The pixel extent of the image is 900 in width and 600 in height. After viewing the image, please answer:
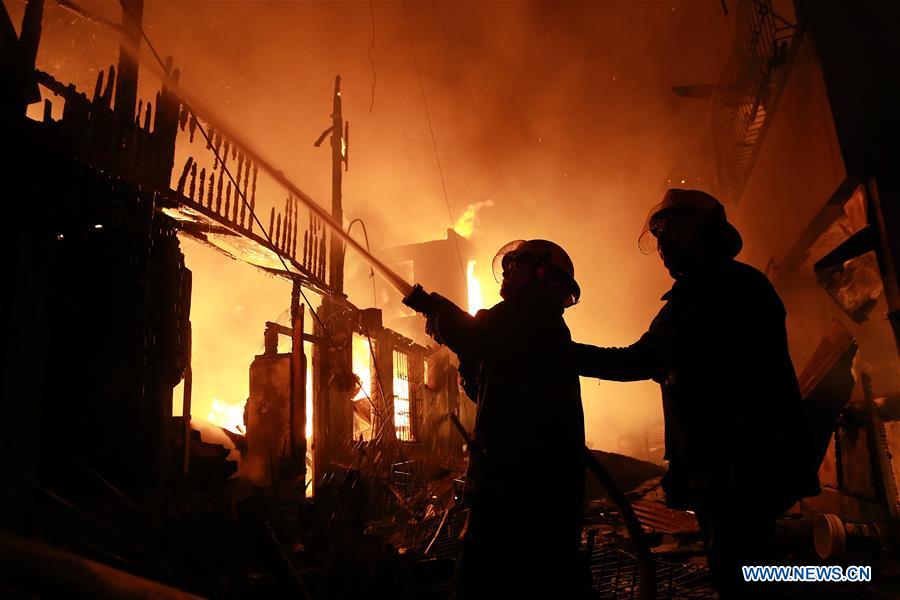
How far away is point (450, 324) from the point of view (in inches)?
119

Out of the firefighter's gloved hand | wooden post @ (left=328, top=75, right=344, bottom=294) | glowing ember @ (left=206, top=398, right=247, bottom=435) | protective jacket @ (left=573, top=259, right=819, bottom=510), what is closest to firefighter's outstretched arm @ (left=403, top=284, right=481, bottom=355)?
the firefighter's gloved hand

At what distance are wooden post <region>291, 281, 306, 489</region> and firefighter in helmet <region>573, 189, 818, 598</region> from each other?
8.75m

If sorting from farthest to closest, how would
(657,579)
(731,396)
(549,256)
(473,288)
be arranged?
(473,288), (657,579), (549,256), (731,396)

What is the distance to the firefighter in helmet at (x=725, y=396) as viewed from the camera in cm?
266

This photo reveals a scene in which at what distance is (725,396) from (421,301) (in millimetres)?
1959

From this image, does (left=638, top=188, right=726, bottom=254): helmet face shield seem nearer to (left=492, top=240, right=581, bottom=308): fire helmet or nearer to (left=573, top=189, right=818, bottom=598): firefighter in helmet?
(left=573, top=189, right=818, bottom=598): firefighter in helmet

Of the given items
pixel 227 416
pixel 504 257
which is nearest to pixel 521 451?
pixel 504 257

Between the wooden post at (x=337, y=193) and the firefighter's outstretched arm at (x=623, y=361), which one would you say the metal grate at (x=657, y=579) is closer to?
the firefighter's outstretched arm at (x=623, y=361)

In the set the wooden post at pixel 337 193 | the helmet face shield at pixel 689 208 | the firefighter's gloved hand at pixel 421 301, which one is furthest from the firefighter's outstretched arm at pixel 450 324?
the wooden post at pixel 337 193

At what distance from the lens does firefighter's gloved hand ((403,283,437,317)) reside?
3213 millimetres

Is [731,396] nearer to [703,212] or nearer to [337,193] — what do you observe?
[703,212]

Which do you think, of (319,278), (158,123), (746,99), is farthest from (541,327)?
(746,99)

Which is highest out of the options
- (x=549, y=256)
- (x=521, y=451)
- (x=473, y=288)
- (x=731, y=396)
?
(x=473, y=288)

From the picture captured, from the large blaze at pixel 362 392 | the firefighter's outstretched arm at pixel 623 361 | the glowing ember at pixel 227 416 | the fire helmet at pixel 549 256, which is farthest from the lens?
the glowing ember at pixel 227 416
